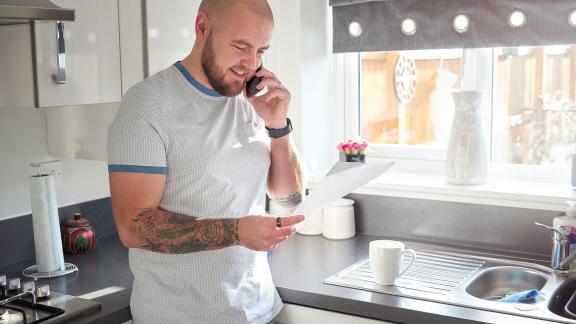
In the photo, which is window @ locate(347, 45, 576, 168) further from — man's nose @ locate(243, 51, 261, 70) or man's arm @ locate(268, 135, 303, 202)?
man's nose @ locate(243, 51, 261, 70)

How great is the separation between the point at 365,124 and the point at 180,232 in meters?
1.55

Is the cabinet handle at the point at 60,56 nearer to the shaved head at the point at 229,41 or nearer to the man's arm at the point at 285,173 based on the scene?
the shaved head at the point at 229,41

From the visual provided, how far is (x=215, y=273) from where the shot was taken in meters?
1.83

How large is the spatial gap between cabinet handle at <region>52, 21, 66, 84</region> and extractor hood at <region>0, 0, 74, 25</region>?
0.41 feet

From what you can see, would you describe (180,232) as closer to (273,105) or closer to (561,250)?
(273,105)

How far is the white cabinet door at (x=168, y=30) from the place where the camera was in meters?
2.20

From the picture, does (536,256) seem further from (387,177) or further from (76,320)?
(76,320)

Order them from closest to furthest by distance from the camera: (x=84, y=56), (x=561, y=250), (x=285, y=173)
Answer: (x=285, y=173) → (x=84, y=56) → (x=561, y=250)

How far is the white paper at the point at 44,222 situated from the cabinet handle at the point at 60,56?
1.20ft

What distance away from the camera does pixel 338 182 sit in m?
1.65

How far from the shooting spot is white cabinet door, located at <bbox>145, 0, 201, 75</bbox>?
220cm

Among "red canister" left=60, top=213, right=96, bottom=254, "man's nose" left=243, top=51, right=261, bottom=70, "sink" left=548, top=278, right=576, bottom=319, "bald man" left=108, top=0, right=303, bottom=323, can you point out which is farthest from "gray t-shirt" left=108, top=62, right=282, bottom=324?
"sink" left=548, top=278, right=576, bottom=319

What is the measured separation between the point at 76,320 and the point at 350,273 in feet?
2.67

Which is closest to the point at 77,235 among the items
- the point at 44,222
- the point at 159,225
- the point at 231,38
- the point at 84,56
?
the point at 44,222
